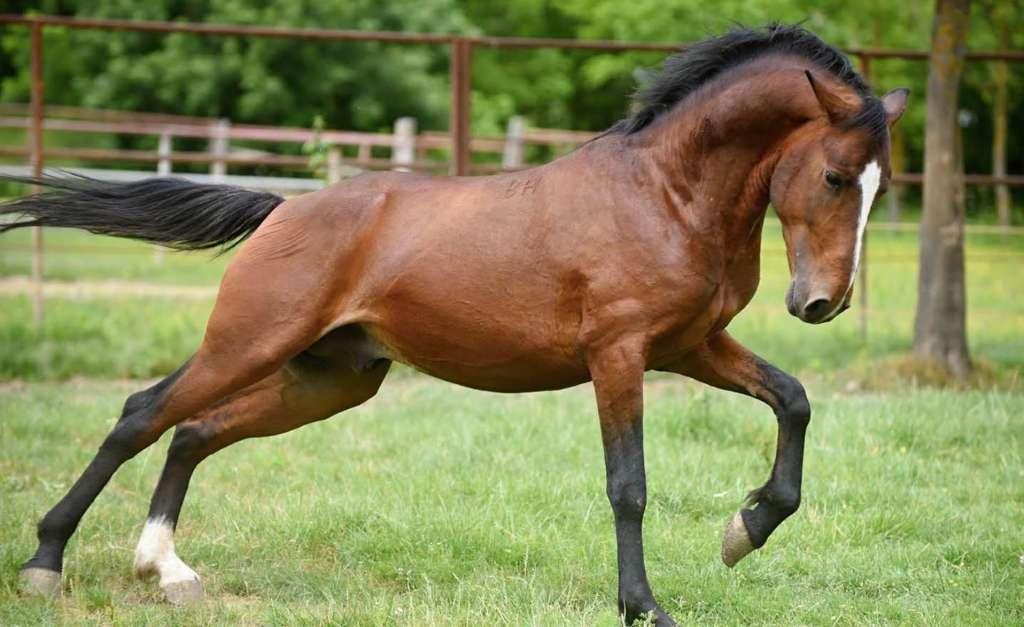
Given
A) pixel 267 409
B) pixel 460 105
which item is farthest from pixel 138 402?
pixel 460 105

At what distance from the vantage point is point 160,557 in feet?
15.7

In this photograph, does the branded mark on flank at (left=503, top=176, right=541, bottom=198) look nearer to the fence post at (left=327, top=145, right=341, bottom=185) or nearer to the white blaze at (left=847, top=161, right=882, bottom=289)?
the white blaze at (left=847, top=161, right=882, bottom=289)

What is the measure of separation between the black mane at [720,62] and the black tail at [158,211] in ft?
5.22

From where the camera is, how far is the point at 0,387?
897cm

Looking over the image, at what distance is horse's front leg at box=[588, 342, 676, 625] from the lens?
427 centimetres

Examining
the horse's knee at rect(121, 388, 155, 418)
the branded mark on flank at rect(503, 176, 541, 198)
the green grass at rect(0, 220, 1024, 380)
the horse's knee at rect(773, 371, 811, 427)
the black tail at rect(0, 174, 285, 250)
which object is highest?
the branded mark on flank at rect(503, 176, 541, 198)

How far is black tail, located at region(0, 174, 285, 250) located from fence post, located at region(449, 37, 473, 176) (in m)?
4.83

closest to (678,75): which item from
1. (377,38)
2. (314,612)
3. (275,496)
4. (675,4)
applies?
(314,612)

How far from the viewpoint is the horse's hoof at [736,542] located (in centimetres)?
448

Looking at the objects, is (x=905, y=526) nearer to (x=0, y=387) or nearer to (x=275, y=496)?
(x=275, y=496)

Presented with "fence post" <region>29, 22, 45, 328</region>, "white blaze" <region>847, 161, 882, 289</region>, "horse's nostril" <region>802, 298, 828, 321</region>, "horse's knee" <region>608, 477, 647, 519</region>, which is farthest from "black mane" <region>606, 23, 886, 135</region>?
"fence post" <region>29, 22, 45, 328</region>

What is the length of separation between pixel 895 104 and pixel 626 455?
1.56m

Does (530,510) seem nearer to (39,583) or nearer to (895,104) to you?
(39,583)

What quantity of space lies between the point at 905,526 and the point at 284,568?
270 centimetres
